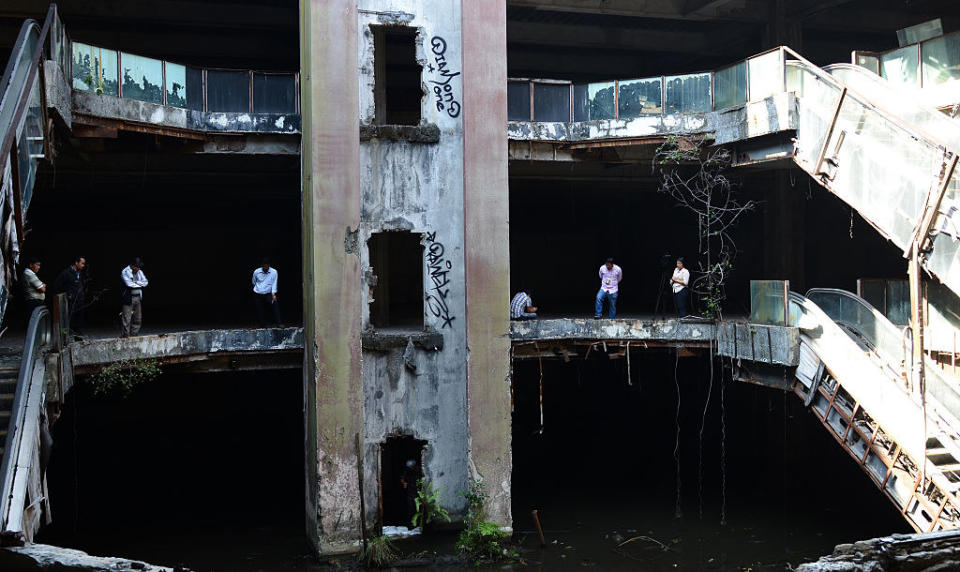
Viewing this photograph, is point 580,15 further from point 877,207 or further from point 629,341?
point 877,207

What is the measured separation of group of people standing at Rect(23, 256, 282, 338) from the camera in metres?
13.4

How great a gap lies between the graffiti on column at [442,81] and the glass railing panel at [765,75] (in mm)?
5925

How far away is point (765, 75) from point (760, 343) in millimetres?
5284

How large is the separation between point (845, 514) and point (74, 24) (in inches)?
868

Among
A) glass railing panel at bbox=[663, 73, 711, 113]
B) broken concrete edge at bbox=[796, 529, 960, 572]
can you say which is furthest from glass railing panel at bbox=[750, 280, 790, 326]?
broken concrete edge at bbox=[796, 529, 960, 572]

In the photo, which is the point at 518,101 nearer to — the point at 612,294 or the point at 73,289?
the point at 612,294

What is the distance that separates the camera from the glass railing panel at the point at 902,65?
16.3m

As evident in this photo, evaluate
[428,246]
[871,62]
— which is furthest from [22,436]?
[871,62]

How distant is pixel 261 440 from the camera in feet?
79.7

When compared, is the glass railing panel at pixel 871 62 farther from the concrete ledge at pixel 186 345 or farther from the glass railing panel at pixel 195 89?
the glass railing panel at pixel 195 89

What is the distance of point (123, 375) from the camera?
14.9m

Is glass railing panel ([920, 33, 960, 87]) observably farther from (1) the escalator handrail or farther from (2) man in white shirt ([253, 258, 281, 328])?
(1) the escalator handrail

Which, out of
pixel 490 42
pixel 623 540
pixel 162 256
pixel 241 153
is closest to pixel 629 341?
pixel 623 540

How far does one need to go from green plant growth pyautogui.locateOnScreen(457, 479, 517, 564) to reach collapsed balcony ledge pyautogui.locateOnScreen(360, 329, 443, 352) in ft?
9.12
